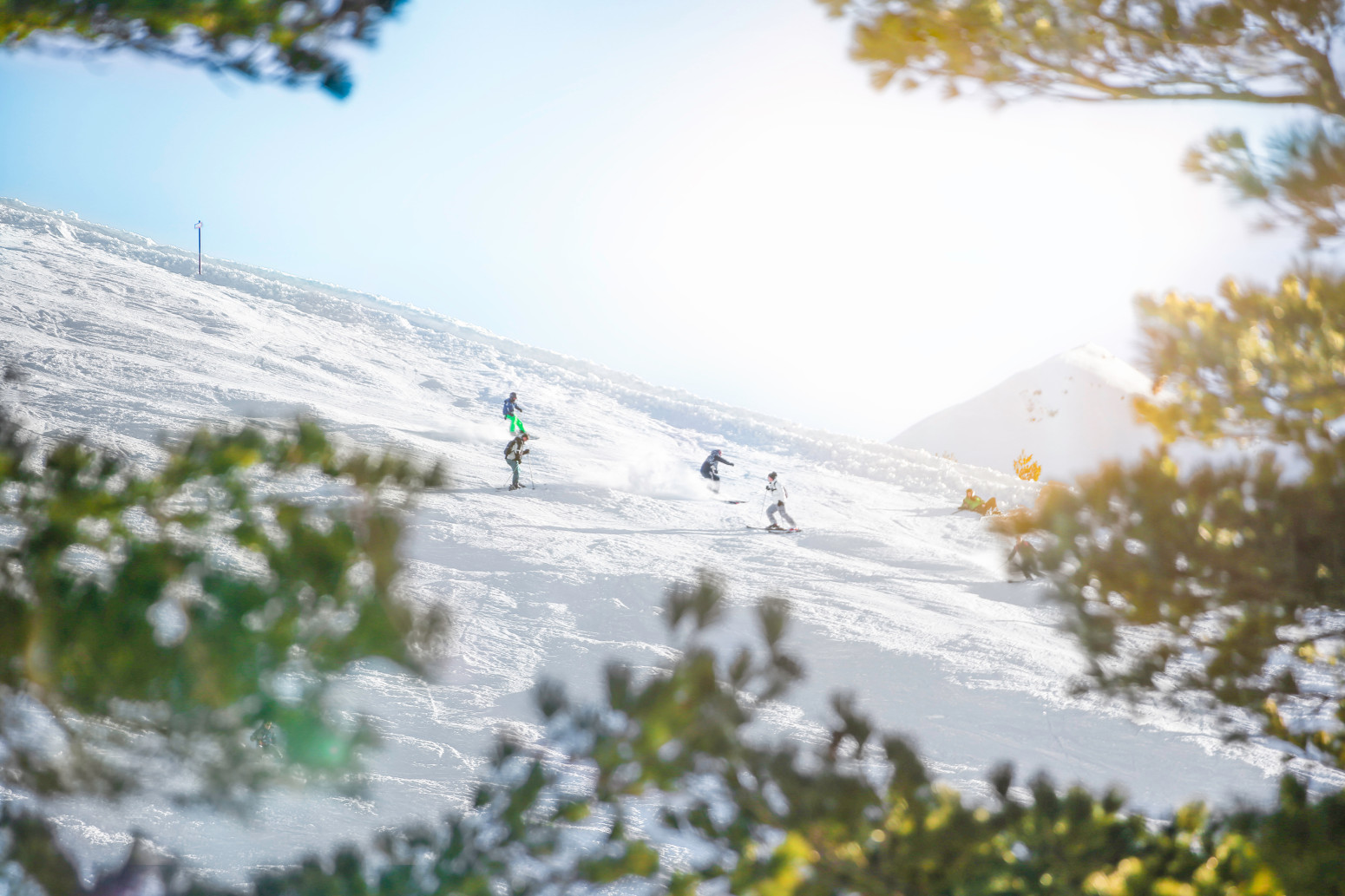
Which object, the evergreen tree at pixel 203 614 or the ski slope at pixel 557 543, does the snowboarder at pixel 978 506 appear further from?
the evergreen tree at pixel 203 614

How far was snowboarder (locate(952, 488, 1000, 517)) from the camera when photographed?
18.3 m

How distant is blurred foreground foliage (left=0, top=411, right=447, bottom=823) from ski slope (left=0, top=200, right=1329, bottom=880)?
0.15 m

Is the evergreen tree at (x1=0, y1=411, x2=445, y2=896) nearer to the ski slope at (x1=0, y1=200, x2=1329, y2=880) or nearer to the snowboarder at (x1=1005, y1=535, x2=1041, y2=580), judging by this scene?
the ski slope at (x1=0, y1=200, x2=1329, y2=880)

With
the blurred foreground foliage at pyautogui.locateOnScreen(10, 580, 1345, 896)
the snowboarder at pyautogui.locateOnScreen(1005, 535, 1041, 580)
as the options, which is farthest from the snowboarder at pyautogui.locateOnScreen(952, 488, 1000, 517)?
the blurred foreground foliage at pyautogui.locateOnScreen(10, 580, 1345, 896)

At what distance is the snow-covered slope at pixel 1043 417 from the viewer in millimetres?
37594

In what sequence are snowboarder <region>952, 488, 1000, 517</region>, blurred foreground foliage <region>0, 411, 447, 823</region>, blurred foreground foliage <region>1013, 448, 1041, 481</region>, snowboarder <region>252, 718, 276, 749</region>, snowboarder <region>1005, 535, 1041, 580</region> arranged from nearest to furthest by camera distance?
blurred foreground foliage <region>0, 411, 447, 823</region> → snowboarder <region>252, 718, 276, 749</region> → snowboarder <region>1005, 535, 1041, 580</region> → snowboarder <region>952, 488, 1000, 517</region> → blurred foreground foliage <region>1013, 448, 1041, 481</region>

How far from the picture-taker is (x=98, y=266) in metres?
31.1

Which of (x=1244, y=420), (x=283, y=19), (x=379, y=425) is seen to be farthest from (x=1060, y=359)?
(x=283, y=19)

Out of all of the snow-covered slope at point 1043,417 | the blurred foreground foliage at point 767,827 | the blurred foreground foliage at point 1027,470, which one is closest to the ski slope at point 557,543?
the blurred foreground foliage at point 767,827

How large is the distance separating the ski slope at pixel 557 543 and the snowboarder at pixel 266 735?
0.18m

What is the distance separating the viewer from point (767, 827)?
7.60 ft

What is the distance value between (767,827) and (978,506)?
59.1ft

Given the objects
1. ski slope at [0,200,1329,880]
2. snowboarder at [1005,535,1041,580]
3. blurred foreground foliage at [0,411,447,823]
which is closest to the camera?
blurred foreground foliage at [0,411,447,823]

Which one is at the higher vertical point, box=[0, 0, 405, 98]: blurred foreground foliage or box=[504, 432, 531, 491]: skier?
box=[0, 0, 405, 98]: blurred foreground foliage
